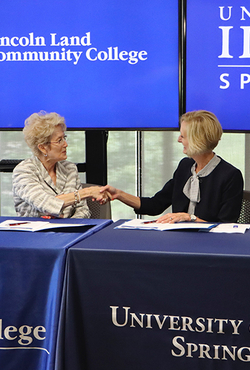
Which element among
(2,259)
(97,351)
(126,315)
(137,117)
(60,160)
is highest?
(137,117)

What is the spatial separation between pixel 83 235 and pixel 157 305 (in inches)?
17.3

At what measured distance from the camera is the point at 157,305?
151 centimetres

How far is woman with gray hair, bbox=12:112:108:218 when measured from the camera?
248 centimetres

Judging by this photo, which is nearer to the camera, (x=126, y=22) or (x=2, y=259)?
(x=2, y=259)

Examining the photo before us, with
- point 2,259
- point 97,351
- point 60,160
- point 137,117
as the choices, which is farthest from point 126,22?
point 97,351

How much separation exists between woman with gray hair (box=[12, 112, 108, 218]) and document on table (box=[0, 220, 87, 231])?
287 millimetres

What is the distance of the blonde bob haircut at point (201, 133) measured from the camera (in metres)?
2.44

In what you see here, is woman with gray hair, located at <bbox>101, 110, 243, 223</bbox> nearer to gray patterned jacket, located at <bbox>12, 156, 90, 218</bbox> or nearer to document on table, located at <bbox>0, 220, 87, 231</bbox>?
gray patterned jacket, located at <bbox>12, 156, 90, 218</bbox>

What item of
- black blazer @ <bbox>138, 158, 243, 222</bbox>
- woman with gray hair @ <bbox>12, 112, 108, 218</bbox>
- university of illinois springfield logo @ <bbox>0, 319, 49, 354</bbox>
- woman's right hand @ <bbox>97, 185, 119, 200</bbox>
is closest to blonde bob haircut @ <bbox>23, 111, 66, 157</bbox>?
woman with gray hair @ <bbox>12, 112, 108, 218</bbox>

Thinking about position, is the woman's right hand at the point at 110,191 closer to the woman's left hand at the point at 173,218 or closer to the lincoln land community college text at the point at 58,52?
the woman's left hand at the point at 173,218

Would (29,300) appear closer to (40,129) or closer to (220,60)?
(40,129)

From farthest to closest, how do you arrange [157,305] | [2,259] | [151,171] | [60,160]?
[151,171], [60,160], [2,259], [157,305]

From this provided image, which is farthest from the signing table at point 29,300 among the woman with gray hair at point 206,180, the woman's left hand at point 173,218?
the woman with gray hair at point 206,180

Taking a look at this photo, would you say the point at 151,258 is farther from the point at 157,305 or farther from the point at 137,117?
the point at 137,117
